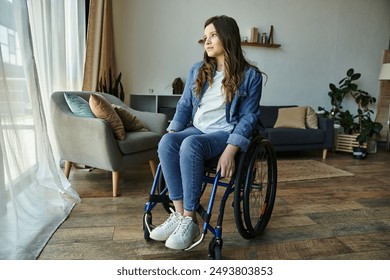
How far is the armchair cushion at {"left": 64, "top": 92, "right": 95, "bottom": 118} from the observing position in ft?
6.77

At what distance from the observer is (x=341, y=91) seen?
412 cm

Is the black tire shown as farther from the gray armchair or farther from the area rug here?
the area rug

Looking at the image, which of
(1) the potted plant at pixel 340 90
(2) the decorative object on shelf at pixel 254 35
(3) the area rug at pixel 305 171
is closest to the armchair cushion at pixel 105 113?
(3) the area rug at pixel 305 171

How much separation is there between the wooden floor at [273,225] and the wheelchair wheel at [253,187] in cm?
9

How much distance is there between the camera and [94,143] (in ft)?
6.45

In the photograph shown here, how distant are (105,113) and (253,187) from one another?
3.59ft

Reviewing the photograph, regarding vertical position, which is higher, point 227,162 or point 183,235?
point 227,162

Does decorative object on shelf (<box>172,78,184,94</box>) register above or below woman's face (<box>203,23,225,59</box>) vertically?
below

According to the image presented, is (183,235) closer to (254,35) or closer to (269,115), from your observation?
(269,115)

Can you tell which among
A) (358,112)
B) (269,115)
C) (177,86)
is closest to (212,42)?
(177,86)

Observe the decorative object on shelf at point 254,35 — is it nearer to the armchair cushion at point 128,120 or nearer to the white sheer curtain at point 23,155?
the armchair cushion at point 128,120

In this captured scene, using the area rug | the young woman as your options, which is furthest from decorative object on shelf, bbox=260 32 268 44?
the young woman

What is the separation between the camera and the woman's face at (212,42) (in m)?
1.38

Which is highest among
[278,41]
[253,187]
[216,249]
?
[278,41]
